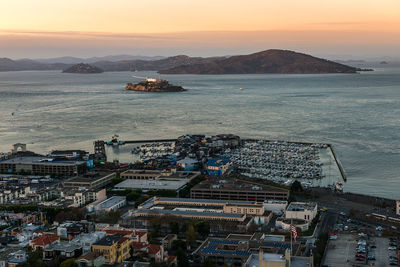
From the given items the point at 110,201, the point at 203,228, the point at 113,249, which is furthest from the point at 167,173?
the point at 113,249

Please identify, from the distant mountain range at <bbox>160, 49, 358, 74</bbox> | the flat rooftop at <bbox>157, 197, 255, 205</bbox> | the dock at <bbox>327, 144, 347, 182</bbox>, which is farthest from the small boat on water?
the distant mountain range at <bbox>160, 49, 358, 74</bbox>

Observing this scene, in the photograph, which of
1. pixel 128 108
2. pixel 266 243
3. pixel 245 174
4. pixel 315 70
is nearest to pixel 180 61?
pixel 315 70

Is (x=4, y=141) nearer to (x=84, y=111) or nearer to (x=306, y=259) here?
(x=84, y=111)

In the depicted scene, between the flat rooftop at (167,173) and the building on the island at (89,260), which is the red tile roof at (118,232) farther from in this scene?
the flat rooftop at (167,173)

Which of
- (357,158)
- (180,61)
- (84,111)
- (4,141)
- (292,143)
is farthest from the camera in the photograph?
(180,61)

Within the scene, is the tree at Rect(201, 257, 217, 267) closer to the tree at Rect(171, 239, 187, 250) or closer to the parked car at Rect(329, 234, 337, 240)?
the tree at Rect(171, 239, 187, 250)

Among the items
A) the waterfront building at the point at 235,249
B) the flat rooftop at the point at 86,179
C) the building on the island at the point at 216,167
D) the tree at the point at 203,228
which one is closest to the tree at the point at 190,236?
the waterfront building at the point at 235,249
